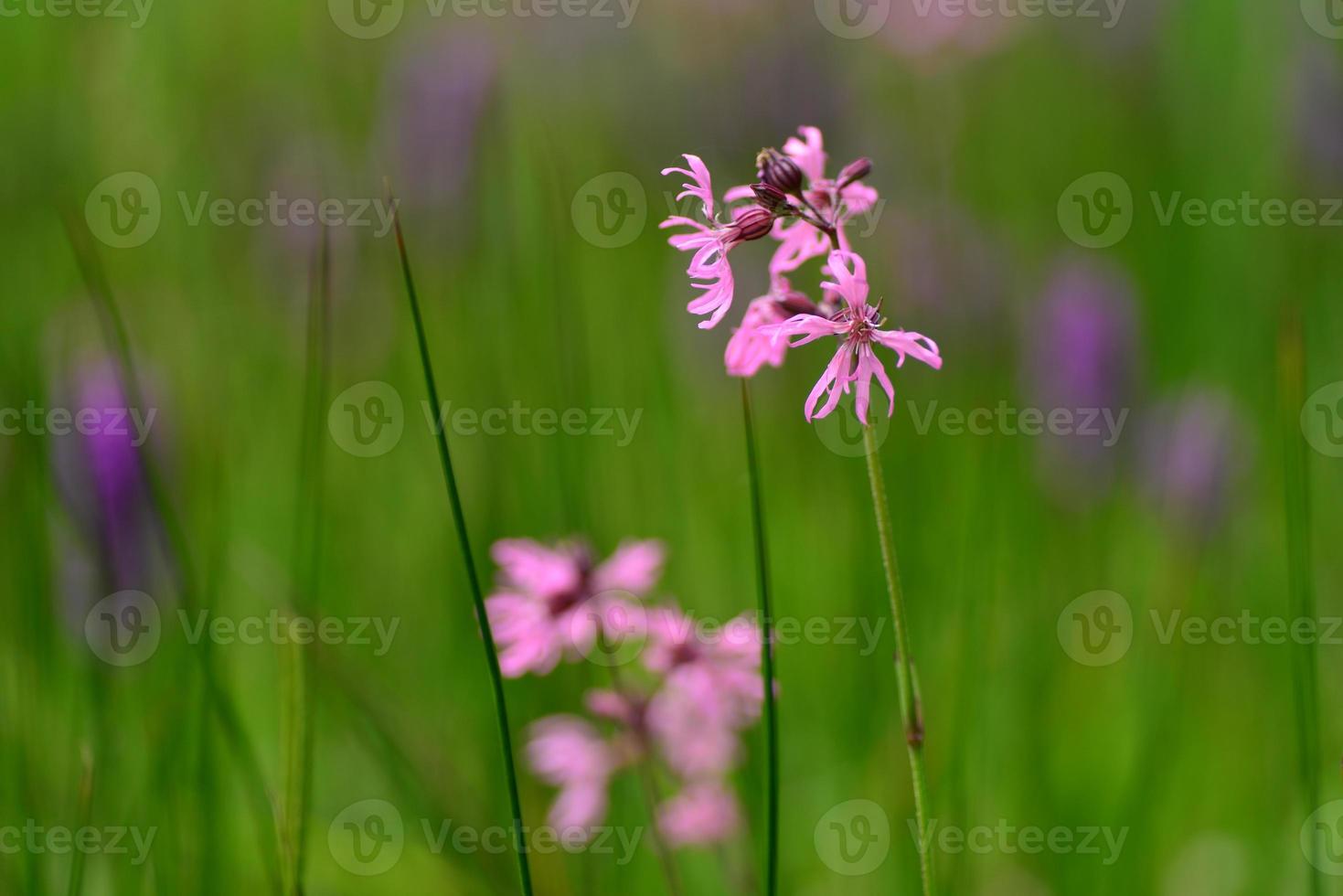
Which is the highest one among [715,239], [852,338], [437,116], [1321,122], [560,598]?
[437,116]

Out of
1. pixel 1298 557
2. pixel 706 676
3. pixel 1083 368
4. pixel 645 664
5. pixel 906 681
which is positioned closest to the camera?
pixel 906 681

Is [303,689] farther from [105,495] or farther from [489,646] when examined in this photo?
[105,495]

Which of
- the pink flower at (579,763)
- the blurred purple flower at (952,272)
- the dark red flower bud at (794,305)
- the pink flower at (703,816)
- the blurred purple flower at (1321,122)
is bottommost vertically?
the pink flower at (703,816)

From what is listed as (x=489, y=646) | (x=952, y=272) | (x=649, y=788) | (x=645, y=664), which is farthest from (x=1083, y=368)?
(x=489, y=646)

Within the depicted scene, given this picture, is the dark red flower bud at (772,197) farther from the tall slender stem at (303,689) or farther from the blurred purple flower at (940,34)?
the blurred purple flower at (940,34)

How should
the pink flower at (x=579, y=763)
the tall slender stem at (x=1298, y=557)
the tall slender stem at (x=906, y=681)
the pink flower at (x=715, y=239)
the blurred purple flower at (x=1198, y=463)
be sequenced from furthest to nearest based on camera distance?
the blurred purple flower at (x=1198, y=463)
the pink flower at (x=579, y=763)
the tall slender stem at (x=1298, y=557)
the pink flower at (x=715, y=239)
the tall slender stem at (x=906, y=681)

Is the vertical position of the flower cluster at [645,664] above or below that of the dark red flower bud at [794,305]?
below

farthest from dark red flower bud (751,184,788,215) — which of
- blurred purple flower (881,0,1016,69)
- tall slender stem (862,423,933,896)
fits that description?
blurred purple flower (881,0,1016,69)

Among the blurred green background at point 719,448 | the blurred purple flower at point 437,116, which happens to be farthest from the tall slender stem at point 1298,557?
the blurred purple flower at point 437,116
